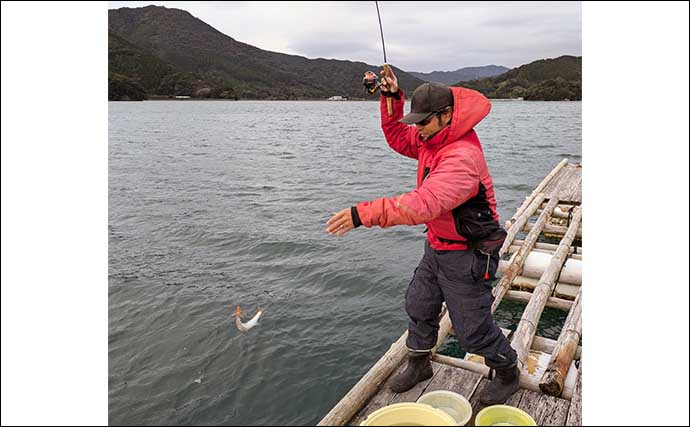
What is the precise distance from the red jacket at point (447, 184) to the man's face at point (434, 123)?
0.14ft

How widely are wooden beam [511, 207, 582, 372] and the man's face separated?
2.58m

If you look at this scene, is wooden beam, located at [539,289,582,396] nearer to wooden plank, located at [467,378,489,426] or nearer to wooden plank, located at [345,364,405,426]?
wooden plank, located at [467,378,489,426]

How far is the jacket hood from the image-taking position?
3711 millimetres

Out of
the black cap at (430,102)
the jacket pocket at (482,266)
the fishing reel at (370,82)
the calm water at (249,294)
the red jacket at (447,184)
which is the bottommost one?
the calm water at (249,294)

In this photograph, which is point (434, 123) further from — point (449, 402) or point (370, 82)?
point (449, 402)

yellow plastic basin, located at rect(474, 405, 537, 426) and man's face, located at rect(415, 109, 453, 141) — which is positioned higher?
man's face, located at rect(415, 109, 453, 141)

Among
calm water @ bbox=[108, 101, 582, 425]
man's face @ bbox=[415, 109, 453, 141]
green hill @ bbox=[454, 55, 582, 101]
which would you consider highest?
green hill @ bbox=[454, 55, 582, 101]

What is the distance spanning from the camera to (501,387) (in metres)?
4.20

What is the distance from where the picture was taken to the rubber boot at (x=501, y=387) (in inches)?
163

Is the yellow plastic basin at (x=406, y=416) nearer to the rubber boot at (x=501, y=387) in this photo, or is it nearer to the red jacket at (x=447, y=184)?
the rubber boot at (x=501, y=387)

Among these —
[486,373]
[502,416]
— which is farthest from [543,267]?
[502,416]

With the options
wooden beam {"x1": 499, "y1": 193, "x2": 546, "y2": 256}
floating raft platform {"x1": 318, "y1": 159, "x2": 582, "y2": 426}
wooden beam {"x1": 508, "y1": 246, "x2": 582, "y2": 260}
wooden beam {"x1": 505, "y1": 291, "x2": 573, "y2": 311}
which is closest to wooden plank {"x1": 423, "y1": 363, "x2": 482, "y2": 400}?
floating raft platform {"x1": 318, "y1": 159, "x2": 582, "y2": 426}

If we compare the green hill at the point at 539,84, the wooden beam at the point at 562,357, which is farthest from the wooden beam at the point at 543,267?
the green hill at the point at 539,84
